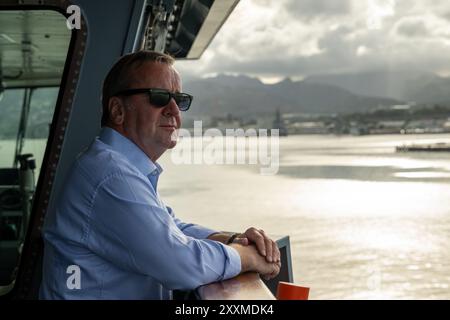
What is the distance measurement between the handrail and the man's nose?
0.45 meters

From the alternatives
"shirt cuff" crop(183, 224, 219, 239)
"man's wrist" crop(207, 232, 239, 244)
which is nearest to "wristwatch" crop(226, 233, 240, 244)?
"man's wrist" crop(207, 232, 239, 244)

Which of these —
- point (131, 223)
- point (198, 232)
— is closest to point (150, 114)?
point (131, 223)

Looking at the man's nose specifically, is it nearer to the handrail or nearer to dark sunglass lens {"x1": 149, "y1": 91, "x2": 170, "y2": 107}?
dark sunglass lens {"x1": 149, "y1": 91, "x2": 170, "y2": 107}

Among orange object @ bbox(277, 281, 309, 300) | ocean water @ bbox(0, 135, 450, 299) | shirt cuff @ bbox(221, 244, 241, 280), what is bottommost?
ocean water @ bbox(0, 135, 450, 299)

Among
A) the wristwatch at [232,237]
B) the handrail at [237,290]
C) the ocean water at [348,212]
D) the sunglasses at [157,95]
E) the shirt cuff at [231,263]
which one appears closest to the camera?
the handrail at [237,290]

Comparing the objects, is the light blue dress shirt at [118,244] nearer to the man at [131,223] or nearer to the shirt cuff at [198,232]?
the man at [131,223]

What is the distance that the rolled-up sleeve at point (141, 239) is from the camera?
1.39m

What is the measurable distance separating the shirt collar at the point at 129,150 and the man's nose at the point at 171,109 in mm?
122


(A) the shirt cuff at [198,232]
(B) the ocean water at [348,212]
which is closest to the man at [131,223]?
(A) the shirt cuff at [198,232]

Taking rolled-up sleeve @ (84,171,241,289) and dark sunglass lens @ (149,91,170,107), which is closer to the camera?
rolled-up sleeve @ (84,171,241,289)

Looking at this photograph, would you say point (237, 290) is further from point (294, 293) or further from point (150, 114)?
point (150, 114)

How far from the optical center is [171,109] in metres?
1.66

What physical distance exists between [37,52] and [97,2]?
2.06m

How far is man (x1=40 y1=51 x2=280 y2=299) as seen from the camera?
1.40 meters
